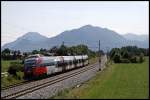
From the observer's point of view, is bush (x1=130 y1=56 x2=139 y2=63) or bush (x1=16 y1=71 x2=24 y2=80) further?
bush (x1=130 y1=56 x2=139 y2=63)

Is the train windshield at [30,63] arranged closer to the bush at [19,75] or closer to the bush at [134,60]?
the bush at [19,75]

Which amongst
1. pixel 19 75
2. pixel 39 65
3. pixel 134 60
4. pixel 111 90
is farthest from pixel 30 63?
pixel 134 60

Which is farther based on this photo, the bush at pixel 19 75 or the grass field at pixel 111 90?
the bush at pixel 19 75

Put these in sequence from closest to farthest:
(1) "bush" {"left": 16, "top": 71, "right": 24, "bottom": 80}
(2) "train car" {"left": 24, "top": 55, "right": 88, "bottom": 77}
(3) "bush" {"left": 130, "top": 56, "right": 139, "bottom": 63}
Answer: (1) "bush" {"left": 16, "top": 71, "right": 24, "bottom": 80} → (2) "train car" {"left": 24, "top": 55, "right": 88, "bottom": 77} → (3) "bush" {"left": 130, "top": 56, "right": 139, "bottom": 63}

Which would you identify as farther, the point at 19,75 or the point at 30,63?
the point at 30,63

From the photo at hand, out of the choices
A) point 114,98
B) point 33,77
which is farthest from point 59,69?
point 114,98

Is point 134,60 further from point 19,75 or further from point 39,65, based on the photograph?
point 19,75

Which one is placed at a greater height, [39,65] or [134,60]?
[39,65]

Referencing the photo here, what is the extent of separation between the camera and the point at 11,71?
51938 mm

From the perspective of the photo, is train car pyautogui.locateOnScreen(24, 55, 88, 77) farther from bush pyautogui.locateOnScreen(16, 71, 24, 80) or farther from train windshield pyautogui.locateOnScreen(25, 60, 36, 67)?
bush pyautogui.locateOnScreen(16, 71, 24, 80)

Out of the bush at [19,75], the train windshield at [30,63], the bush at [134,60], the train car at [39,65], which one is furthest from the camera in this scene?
the bush at [134,60]

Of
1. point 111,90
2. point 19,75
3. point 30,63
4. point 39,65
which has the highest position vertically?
point 30,63

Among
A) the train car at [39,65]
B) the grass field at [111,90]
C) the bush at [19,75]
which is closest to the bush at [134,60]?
the train car at [39,65]

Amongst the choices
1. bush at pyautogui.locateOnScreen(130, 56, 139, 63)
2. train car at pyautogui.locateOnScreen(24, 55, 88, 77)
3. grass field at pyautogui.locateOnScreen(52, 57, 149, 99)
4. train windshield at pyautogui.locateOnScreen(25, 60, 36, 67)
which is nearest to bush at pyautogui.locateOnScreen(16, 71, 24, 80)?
train car at pyautogui.locateOnScreen(24, 55, 88, 77)
